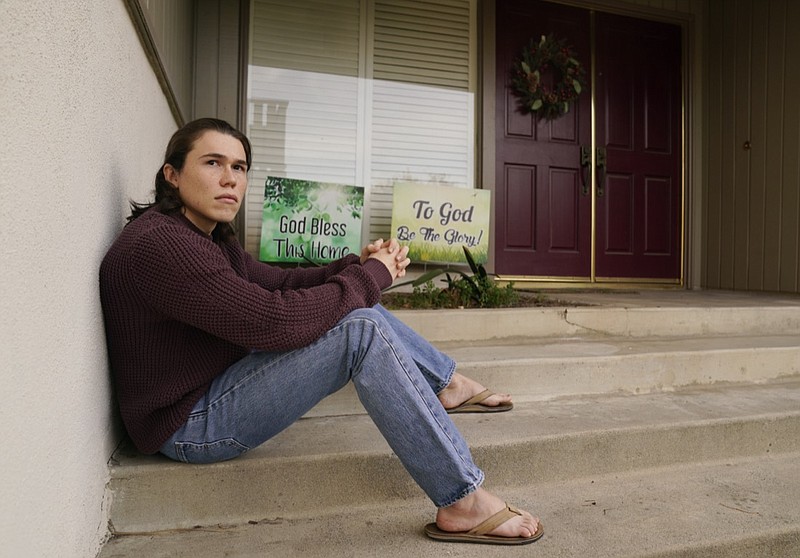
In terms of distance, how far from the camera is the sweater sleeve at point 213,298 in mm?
1188

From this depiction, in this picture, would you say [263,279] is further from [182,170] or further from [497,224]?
[497,224]

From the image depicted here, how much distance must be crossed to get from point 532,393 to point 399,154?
8.30 feet

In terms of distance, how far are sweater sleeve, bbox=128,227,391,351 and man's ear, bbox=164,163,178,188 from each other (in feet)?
0.84

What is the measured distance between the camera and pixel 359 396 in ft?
4.42

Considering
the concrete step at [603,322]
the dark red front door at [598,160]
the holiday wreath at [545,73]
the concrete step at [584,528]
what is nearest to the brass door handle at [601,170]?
the dark red front door at [598,160]

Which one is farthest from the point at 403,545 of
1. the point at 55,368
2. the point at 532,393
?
the point at 532,393

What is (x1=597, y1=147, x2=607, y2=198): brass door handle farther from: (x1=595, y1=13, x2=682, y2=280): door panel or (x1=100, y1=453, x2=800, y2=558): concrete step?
(x1=100, y1=453, x2=800, y2=558): concrete step

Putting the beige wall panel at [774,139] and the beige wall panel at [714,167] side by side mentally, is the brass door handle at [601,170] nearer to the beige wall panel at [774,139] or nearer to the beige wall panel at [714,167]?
the beige wall panel at [714,167]

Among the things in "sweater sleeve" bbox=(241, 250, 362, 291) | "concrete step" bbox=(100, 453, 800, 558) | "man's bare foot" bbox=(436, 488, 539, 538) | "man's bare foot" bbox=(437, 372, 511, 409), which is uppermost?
"sweater sleeve" bbox=(241, 250, 362, 291)

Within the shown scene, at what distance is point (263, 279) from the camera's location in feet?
5.86

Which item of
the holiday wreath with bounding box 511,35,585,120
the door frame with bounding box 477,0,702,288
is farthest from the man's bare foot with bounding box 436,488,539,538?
the holiday wreath with bounding box 511,35,585,120

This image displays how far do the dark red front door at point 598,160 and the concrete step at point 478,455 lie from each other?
250 centimetres

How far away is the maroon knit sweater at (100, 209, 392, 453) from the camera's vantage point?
1193 mm

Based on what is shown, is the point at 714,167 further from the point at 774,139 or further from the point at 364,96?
the point at 364,96
